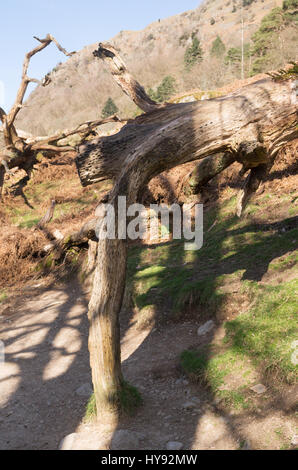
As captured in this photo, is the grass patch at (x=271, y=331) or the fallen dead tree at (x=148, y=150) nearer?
the fallen dead tree at (x=148, y=150)

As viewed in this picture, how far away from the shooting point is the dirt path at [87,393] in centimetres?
347

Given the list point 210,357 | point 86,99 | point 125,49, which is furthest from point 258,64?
point 125,49

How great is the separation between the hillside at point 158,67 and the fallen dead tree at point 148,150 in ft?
107

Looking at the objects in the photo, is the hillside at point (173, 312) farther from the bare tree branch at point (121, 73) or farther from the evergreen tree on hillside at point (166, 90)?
the evergreen tree on hillside at point (166, 90)

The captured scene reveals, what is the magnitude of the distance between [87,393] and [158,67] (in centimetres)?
7792

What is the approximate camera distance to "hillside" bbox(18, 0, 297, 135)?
49.1 metres

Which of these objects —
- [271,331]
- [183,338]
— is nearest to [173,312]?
[183,338]

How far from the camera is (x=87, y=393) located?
468 centimetres

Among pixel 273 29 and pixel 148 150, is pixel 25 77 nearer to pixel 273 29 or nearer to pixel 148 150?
pixel 148 150

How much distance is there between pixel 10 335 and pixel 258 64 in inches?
1320

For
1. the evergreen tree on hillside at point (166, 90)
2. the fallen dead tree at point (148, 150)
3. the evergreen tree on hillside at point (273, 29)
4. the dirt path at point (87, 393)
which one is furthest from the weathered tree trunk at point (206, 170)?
the evergreen tree on hillside at point (166, 90)

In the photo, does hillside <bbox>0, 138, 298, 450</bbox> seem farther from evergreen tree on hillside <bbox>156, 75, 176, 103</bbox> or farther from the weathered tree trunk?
evergreen tree on hillside <bbox>156, 75, 176, 103</bbox>

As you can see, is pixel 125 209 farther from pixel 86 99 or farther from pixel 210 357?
pixel 86 99
